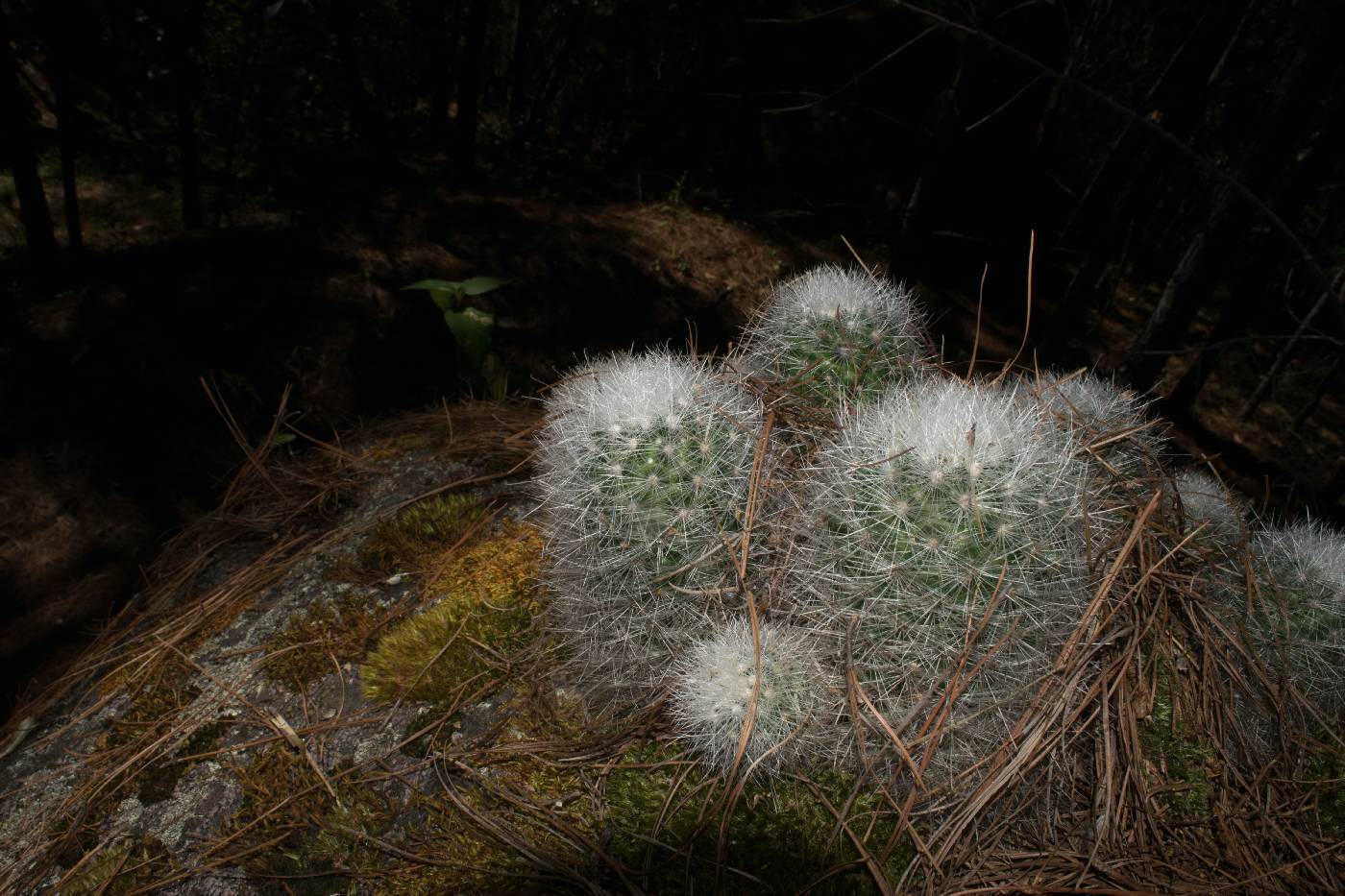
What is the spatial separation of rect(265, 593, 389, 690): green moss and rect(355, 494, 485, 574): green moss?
165 mm

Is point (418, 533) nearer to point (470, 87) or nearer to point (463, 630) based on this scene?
point (463, 630)

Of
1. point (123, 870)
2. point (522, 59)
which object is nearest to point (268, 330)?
point (123, 870)

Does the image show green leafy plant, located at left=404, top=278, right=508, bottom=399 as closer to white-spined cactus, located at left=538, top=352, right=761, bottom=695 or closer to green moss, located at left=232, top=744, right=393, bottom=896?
white-spined cactus, located at left=538, top=352, right=761, bottom=695

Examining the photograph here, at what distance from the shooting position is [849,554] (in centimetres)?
153

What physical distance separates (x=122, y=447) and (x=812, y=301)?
322 centimetres

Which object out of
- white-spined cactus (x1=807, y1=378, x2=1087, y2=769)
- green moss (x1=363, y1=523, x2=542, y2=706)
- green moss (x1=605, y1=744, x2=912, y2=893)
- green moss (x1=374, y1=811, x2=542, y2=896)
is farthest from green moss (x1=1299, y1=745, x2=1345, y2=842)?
green moss (x1=363, y1=523, x2=542, y2=706)

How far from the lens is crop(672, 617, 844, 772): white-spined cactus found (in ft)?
5.05

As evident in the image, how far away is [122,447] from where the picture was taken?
3199 mm

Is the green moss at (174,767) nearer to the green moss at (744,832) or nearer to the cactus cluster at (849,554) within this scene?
the cactus cluster at (849,554)

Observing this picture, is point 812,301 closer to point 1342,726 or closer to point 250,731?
point 1342,726

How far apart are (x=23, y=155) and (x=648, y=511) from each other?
3.86 meters

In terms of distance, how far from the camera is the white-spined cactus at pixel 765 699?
1.54 meters

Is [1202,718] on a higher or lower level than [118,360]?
higher

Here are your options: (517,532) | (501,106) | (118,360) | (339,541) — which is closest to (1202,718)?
(517,532)
